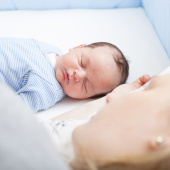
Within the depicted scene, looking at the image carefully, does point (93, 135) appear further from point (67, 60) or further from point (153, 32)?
point (153, 32)

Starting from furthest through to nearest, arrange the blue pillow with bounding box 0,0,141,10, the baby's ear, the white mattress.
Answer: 1. the blue pillow with bounding box 0,0,141,10
2. the white mattress
3. the baby's ear

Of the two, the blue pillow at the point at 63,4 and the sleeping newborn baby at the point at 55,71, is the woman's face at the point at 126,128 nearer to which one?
the sleeping newborn baby at the point at 55,71

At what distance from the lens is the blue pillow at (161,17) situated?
54.3 inches

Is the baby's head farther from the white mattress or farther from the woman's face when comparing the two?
the woman's face

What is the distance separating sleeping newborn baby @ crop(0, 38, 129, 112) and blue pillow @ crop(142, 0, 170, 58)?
37cm

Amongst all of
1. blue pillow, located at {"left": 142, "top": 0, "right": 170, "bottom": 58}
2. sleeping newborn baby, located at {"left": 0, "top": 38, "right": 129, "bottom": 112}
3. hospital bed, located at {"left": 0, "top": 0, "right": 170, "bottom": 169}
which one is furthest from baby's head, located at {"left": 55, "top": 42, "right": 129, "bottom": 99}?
blue pillow, located at {"left": 142, "top": 0, "right": 170, "bottom": 58}

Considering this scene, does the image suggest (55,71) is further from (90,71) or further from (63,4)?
→ (63,4)

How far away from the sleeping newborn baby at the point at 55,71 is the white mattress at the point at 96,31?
189 mm

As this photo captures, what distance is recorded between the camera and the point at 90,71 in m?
1.14

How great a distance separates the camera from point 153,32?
155 cm

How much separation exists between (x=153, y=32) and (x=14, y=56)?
891 mm

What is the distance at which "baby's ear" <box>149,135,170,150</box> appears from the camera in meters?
0.53

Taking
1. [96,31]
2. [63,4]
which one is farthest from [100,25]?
[63,4]

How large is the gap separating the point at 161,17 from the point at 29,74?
2.80 ft
